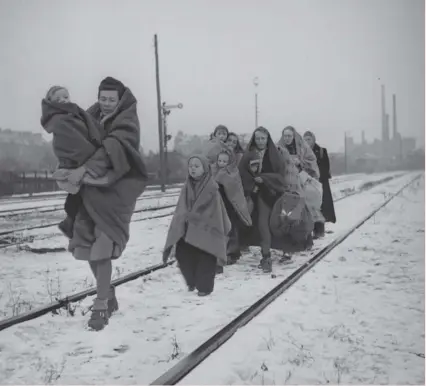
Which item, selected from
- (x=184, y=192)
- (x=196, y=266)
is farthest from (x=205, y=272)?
(x=184, y=192)

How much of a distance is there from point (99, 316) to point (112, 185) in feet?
3.42

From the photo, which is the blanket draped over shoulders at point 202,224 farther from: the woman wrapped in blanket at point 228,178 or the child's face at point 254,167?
the child's face at point 254,167

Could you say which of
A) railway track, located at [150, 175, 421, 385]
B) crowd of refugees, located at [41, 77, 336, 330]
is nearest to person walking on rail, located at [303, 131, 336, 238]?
crowd of refugees, located at [41, 77, 336, 330]

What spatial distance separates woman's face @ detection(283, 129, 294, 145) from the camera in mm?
7344

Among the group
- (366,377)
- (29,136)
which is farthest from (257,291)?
(29,136)

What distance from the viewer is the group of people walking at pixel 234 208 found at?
496 centimetres

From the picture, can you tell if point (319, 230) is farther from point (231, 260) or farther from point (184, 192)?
point (184, 192)

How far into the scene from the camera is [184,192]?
509 cm

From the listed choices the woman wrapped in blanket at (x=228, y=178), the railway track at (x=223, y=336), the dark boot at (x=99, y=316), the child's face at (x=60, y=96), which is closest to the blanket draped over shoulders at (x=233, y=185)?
the woman wrapped in blanket at (x=228, y=178)

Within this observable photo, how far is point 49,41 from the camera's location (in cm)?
493

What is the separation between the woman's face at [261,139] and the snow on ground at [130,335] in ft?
5.57

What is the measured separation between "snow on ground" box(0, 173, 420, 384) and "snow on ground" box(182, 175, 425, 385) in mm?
332

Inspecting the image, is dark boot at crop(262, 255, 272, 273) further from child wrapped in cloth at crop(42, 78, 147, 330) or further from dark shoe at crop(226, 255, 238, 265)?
child wrapped in cloth at crop(42, 78, 147, 330)

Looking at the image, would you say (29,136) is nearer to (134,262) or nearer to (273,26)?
(134,262)
